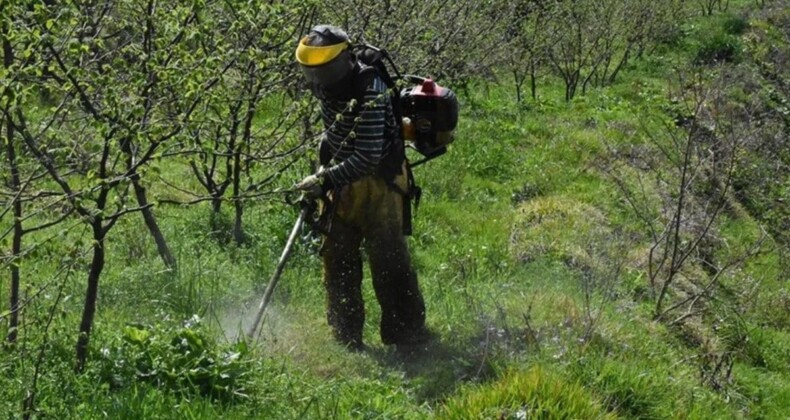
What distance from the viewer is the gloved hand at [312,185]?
5.29 meters

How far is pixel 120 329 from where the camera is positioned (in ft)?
17.0

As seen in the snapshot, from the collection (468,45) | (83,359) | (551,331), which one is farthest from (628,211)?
(83,359)

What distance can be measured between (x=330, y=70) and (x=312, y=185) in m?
0.65

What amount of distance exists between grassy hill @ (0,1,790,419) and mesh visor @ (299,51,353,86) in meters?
0.79

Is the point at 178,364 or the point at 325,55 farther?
the point at 325,55

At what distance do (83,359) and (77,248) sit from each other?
3.43 ft

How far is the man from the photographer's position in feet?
17.2

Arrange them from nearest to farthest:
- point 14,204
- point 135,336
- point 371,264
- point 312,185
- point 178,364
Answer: point 14,204, point 178,364, point 135,336, point 312,185, point 371,264

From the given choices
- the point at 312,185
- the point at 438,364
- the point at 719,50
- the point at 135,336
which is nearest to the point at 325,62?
the point at 312,185

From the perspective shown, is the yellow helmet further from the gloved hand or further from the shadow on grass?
the shadow on grass

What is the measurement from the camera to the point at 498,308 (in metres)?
6.05

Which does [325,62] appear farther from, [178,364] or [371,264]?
[178,364]

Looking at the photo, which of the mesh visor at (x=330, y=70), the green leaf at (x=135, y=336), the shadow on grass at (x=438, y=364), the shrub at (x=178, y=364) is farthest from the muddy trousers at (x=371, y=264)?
the green leaf at (x=135, y=336)

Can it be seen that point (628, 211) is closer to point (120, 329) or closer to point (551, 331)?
point (551, 331)
